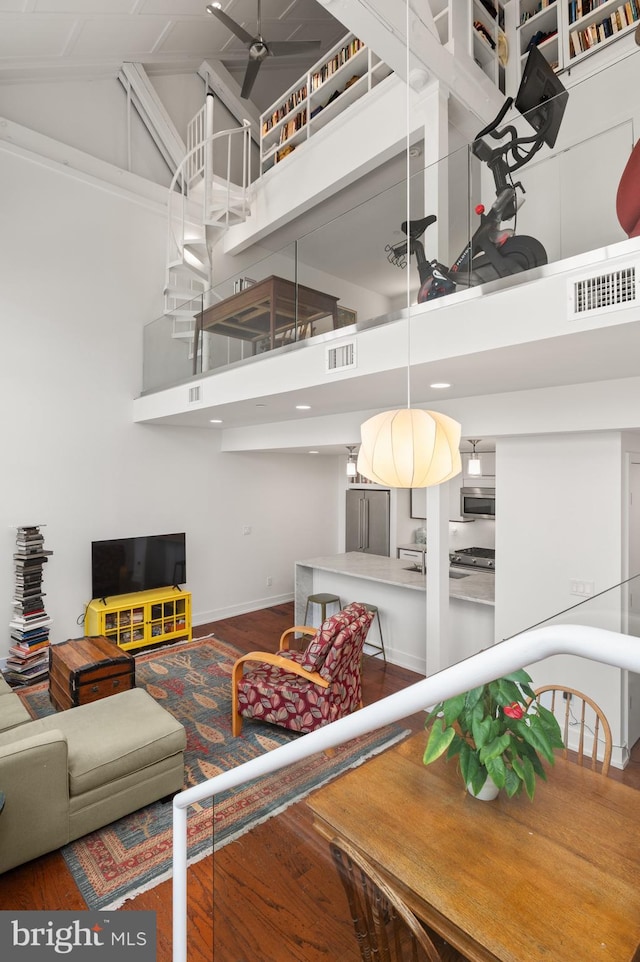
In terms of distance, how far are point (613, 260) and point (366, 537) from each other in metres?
6.26

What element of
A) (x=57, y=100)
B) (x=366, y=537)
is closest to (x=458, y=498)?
(x=366, y=537)

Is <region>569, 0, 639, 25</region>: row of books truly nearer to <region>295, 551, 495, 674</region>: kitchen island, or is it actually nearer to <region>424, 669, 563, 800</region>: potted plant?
<region>295, 551, 495, 674</region>: kitchen island

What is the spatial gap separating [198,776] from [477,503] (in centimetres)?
512

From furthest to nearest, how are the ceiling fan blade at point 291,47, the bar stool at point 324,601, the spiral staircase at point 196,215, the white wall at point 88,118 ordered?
the spiral staircase at point 196,215, the bar stool at point 324,601, the white wall at point 88,118, the ceiling fan blade at point 291,47

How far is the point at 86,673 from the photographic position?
352cm

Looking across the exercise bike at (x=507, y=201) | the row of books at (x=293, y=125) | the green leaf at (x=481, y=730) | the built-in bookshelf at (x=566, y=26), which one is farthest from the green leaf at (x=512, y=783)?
the row of books at (x=293, y=125)

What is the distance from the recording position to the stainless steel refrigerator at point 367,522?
7.75 meters

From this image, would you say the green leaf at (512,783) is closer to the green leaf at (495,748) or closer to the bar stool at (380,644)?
the green leaf at (495,748)

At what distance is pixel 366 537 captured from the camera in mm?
7984

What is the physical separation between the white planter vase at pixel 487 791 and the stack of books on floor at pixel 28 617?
178 inches

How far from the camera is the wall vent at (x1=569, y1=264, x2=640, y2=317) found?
1989 millimetres

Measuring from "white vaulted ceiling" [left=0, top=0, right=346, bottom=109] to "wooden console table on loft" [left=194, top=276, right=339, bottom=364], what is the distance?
3123 millimetres

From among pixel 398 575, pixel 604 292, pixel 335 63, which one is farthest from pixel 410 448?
pixel 335 63

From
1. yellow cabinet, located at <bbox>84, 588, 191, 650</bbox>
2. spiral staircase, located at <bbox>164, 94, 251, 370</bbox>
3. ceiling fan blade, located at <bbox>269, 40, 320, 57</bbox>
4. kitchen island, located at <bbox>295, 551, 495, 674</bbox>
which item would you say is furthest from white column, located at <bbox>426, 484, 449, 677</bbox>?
ceiling fan blade, located at <bbox>269, 40, 320, 57</bbox>
